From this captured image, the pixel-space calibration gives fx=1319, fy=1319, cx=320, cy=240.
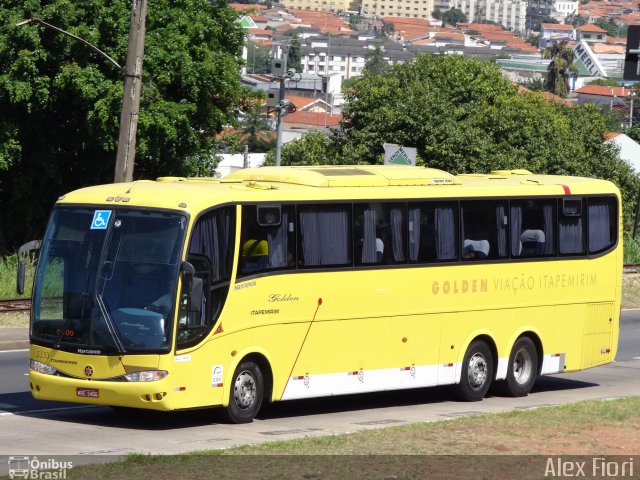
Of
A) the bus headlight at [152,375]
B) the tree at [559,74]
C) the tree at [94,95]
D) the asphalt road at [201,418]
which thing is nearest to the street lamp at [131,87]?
the asphalt road at [201,418]

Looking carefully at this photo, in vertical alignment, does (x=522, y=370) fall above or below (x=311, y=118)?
above

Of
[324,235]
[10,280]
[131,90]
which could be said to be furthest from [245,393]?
[10,280]

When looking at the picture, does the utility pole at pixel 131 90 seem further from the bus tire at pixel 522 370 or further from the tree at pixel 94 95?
the tree at pixel 94 95

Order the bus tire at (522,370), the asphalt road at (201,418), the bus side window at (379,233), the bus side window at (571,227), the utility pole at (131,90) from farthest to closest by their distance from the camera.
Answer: the utility pole at (131,90), the bus side window at (571,227), the bus tire at (522,370), the bus side window at (379,233), the asphalt road at (201,418)

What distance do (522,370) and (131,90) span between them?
8.61m

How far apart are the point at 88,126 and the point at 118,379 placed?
22871 millimetres

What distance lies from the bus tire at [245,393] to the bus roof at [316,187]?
200 cm

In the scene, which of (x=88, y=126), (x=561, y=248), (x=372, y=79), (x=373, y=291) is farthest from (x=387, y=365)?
(x=372, y=79)

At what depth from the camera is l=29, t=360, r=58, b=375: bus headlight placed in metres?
15.0

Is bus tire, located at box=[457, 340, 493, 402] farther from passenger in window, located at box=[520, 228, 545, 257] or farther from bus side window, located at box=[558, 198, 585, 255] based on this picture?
bus side window, located at box=[558, 198, 585, 255]

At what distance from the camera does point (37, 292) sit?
1511cm

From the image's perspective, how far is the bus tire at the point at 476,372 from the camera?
18.3 metres

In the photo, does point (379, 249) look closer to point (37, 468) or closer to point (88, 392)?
point (88, 392)

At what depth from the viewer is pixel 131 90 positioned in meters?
23.1
